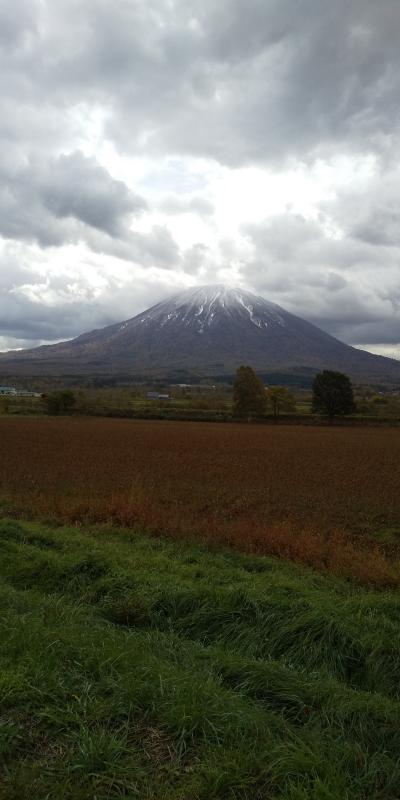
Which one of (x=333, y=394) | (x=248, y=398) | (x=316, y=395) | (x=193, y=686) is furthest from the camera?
(x=248, y=398)

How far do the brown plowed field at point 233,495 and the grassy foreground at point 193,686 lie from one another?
2.73 meters

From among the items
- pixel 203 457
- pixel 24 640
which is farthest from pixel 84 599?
pixel 203 457

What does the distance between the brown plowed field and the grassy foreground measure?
2731mm

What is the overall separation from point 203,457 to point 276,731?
976 inches

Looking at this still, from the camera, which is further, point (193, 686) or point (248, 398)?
point (248, 398)

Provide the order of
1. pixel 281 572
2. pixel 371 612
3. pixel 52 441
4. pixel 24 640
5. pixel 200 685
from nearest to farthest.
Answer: pixel 200 685
pixel 24 640
pixel 371 612
pixel 281 572
pixel 52 441

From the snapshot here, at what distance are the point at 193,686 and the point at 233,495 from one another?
13.1 m

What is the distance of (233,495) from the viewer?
1736 cm

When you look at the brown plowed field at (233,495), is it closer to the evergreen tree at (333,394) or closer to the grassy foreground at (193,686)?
the grassy foreground at (193,686)

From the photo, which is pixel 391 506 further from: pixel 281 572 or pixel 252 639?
pixel 252 639

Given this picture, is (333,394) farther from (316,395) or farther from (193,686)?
(193,686)

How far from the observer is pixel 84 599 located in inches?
286

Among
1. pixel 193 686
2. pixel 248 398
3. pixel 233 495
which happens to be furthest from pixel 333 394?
pixel 193 686

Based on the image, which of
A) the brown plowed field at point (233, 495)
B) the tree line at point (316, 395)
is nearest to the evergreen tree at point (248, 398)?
the tree line at point (316, 395)
